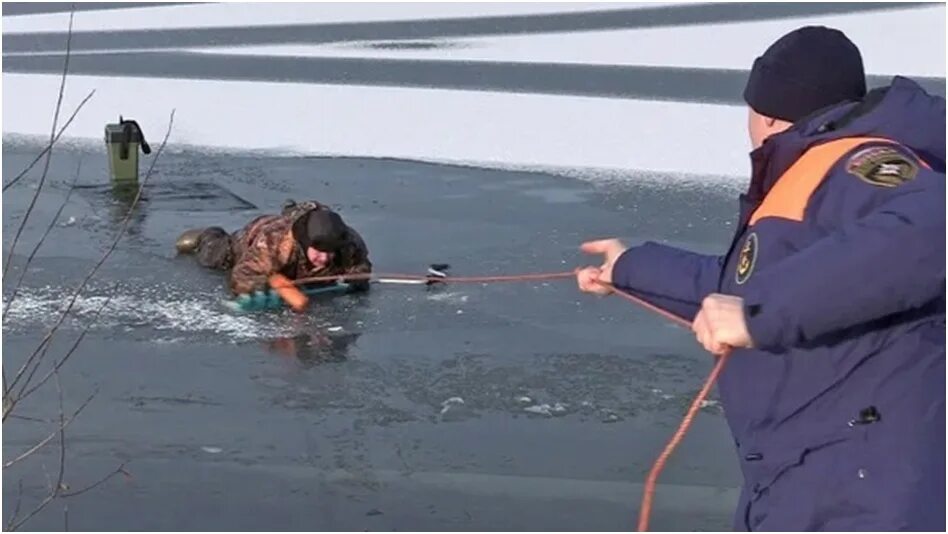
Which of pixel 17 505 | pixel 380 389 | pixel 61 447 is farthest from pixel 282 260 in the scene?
pixel 17 505

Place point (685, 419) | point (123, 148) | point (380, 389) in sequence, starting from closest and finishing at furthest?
point (685, 419)
point (380, 389)
point (123, 148)

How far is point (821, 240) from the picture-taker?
80.9 inches

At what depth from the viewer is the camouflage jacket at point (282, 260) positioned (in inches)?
241

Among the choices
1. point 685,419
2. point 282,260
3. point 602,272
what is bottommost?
point 282,260

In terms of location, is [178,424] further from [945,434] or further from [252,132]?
[252,132]

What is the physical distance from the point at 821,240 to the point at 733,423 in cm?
39

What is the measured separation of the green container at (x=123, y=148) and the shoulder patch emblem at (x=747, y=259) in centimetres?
647

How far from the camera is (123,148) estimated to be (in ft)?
28.0

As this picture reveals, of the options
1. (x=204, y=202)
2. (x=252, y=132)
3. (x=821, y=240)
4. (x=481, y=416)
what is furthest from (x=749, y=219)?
(x=252, y=132)

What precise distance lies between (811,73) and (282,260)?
402 cm

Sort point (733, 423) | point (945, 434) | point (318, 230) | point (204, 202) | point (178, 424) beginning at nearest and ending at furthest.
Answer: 1. point (945, 434)
2. point (733, 423)
3. point (178, 424)
4. point (318, 230)
5. point (204, 202)

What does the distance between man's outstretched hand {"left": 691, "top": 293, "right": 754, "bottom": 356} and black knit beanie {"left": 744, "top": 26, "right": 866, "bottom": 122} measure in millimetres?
385

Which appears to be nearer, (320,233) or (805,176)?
(805,176)

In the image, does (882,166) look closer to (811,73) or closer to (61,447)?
(811,73)
